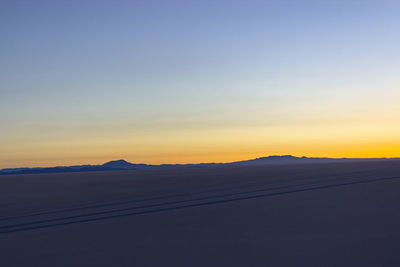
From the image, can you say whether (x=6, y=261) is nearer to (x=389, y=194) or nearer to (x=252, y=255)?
(x=252, y=255)

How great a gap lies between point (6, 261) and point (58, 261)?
83 centimetres

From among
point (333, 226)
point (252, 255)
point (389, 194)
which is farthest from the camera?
point (389, 194)

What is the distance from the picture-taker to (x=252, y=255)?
687 centimetres

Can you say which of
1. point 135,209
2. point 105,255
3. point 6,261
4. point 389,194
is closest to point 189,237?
point 105,255

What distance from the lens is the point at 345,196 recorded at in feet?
44.5

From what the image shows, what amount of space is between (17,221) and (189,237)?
5.10 metres

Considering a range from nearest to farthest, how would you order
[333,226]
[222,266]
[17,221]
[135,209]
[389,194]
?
[222,266] < [333,226] < [17,221] < [135,209] < [389,194]

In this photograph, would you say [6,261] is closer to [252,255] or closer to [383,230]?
[252,255]

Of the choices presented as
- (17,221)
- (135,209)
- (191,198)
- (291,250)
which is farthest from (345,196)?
(17,221)

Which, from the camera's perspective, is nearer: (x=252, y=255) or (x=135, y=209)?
(x=252, y=255)

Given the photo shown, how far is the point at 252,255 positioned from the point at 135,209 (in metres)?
6.47

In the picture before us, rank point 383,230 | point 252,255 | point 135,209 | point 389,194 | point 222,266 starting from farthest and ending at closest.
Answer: point 389,194 < point 135,209 < point 383,230 < point 252,255 < point 222,266

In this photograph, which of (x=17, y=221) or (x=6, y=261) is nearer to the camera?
(x=6, y=261)

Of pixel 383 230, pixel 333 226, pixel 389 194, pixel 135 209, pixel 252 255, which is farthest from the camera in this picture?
pixel 389 194
